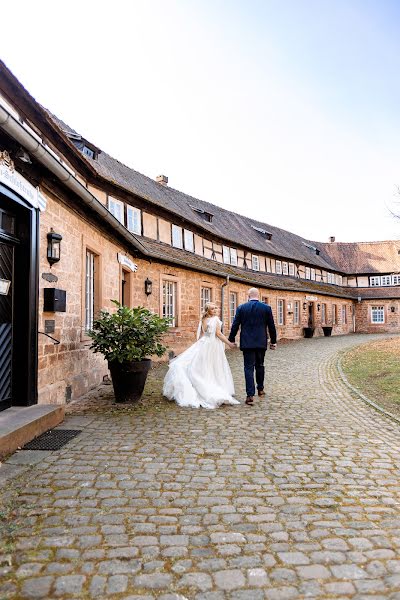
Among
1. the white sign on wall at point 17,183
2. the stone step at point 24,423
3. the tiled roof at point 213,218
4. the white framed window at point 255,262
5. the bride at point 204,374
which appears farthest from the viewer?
the white framed window at point 255,262

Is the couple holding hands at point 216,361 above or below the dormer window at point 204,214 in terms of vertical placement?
below

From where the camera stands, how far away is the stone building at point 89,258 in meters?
5.22

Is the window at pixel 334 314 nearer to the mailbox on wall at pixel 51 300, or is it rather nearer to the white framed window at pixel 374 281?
the white framed window at pixel 374 281

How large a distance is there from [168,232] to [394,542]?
14576mm

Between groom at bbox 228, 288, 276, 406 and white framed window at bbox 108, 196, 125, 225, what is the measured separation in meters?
7.60

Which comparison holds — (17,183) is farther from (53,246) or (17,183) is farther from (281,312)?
(281,312)

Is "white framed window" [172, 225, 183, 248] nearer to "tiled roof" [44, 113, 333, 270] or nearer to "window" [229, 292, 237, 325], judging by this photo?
"tiled roof" [44, 113, 333, 270]

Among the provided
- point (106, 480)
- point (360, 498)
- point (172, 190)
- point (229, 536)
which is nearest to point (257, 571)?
point (229, 536)

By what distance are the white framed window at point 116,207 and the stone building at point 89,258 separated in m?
0.05

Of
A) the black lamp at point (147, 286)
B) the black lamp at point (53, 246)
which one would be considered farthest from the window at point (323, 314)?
the black lamp at point (53, 246)

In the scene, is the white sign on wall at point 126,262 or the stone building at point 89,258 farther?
the white sign on wall at point 126,262

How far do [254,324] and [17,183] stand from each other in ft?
13.0

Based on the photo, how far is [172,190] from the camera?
2148 cm

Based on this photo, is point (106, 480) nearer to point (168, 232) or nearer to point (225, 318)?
point (168, 232)
